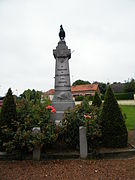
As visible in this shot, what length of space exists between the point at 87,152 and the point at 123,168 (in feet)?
3.43

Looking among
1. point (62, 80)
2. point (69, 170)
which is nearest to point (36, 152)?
point (69, 170)

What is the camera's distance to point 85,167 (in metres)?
4.06

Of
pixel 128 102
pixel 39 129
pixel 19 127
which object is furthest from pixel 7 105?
pixel 128 102

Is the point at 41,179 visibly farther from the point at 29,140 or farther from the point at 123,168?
the point at 123,168

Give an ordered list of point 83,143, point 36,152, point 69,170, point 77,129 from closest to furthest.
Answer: point 69,170 → point 36,152 → point 83,143 → point 77,129

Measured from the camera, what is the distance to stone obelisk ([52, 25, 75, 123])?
7.86 metres

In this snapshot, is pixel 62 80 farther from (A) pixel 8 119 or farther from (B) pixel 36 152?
(B) pixel 36 152

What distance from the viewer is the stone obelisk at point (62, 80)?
7857mm

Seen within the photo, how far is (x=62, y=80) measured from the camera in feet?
26.9

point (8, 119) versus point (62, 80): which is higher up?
point (62, 80)

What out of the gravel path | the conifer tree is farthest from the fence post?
the conifer tree

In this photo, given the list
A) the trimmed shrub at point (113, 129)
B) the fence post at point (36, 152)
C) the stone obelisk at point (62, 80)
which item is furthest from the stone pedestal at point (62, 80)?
the fence post at point (36, 152)

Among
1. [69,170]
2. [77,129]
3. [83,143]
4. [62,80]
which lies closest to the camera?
[69,170]

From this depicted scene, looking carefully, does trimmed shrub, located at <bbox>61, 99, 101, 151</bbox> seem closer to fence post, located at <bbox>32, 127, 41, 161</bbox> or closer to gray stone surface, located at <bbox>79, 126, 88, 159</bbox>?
gray stone surface, located at <bbox>79, 126, 88, 159</bbox>
